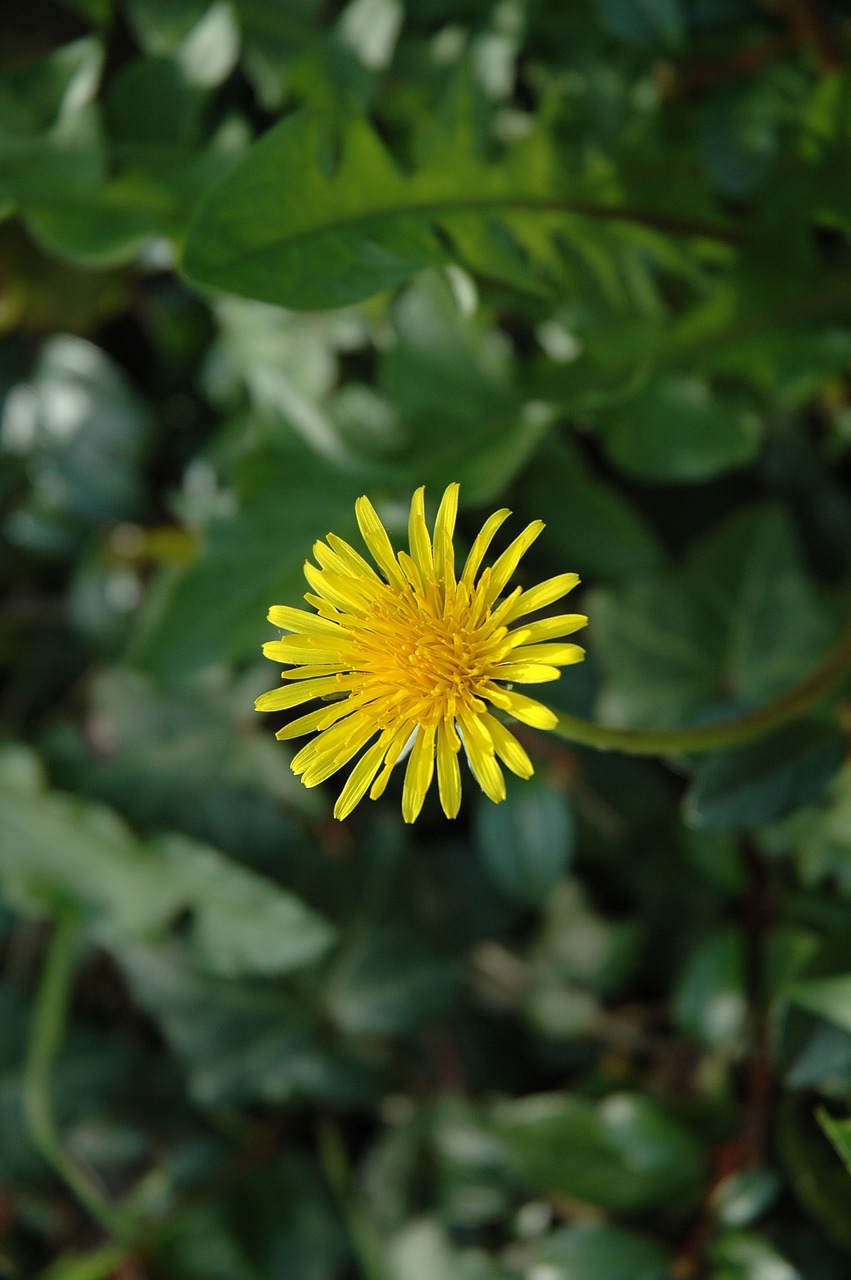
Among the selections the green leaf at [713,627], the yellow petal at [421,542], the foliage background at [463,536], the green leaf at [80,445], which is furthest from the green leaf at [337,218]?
the green leaf at [80,445]

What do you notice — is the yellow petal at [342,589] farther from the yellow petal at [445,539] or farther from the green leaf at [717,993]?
the green leaf at [717,993]

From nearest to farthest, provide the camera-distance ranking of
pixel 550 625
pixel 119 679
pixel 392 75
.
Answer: pixel 550 625, pixel 392 75, pixel 119 679

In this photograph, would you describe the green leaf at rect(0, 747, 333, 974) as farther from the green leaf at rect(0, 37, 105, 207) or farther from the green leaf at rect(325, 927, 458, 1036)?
the green leaf at rect(0, 37, 105, 207)

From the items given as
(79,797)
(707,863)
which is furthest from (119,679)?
(707,863)

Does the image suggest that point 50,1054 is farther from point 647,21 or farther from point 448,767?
point 647,21

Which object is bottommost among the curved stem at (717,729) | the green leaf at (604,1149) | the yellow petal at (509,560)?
the green leaf at (604,1149)

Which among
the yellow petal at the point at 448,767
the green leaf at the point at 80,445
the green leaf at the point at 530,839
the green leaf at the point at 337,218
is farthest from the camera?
the green leaf at the point at 80,445

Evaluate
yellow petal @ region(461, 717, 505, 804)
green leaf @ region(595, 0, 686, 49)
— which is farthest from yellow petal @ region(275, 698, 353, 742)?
green leaf @ region(595, 0, 686, 49)

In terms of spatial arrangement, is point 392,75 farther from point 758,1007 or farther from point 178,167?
point 758,1007
